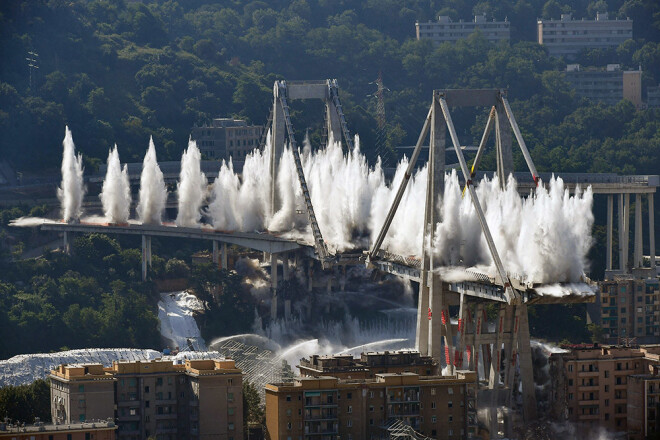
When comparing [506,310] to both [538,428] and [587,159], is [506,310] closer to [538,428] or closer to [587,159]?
[538,428]

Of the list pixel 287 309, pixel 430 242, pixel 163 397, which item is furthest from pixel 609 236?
pixel 163 397

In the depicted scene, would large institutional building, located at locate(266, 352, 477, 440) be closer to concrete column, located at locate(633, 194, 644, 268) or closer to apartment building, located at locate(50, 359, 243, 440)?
apartment building, located at locate(50, 359, 243, 440)

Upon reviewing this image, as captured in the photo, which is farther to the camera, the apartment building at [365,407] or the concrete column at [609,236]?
the concrete column at [609,236]

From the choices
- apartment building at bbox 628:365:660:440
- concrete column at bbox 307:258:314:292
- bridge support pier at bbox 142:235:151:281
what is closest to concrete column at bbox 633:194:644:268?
concrete column at bbox 307:258:314:292

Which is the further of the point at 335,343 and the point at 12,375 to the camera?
the point at 335,343

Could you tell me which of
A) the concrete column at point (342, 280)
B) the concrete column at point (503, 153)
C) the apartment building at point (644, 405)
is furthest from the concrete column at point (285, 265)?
the apartment building at point (644, 405)

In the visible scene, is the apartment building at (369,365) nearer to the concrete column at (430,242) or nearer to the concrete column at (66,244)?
the concrete column at (430,242)

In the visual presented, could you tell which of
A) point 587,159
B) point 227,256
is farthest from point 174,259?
point 587,159
